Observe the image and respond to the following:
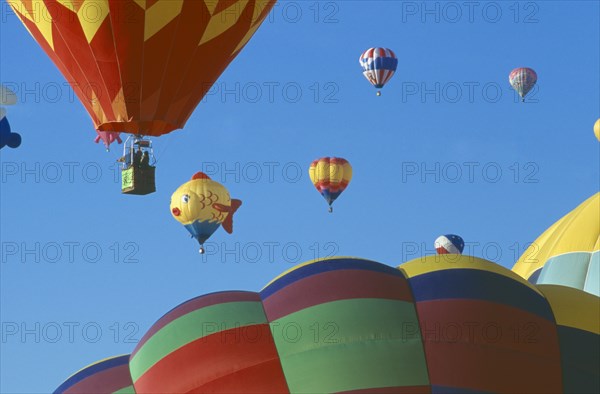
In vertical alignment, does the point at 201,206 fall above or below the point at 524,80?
below

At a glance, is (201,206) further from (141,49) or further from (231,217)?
(141,49)

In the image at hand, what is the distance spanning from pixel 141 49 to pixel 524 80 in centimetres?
1532

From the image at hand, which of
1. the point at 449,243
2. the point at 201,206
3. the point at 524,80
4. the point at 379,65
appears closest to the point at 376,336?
the point at 449,243

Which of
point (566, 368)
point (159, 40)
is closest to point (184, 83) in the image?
point (159, 40)

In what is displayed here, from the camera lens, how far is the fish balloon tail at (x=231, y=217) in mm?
31859

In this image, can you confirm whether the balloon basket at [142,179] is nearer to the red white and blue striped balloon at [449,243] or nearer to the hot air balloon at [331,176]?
the red white and blue striped balloon at [449,243]

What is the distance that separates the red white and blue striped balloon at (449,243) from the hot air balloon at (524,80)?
853 cm

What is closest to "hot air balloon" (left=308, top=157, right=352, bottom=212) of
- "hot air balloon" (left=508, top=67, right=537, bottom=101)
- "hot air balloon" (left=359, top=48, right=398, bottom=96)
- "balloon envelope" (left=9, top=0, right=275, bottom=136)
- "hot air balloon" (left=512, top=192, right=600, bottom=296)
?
"hot air balloon" (left=359, top=48, right=398, bottom=96)

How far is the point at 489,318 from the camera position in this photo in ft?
48.7

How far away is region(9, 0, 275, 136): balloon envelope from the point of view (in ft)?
67.7

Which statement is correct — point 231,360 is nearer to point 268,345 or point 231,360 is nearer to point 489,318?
point 268,345

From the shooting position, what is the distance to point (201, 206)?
30.5 meters

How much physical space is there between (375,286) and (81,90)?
7473 millimetres

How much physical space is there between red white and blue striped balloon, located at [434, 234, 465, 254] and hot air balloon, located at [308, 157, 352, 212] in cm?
526
